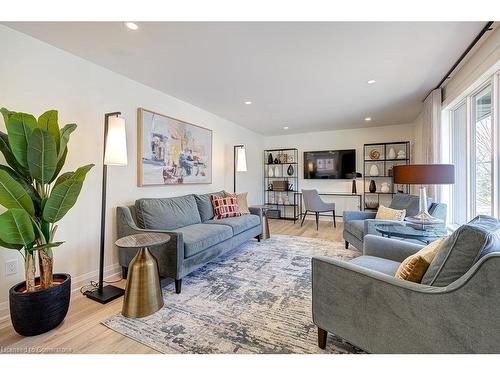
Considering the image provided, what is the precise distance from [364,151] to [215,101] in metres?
3.88

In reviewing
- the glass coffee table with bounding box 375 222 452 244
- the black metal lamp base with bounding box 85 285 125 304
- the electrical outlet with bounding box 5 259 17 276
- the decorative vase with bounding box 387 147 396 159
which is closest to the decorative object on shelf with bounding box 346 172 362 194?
the decorative vase with bounding box 387 147 396 159

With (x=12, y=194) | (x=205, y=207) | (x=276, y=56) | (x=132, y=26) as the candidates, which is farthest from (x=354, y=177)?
(x=12, y=194)

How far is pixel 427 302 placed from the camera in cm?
105

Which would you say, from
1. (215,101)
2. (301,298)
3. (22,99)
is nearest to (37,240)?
(22,99)

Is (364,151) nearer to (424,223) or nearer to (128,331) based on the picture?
(424,223)

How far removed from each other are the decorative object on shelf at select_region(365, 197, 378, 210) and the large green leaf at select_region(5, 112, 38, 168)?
5.96m

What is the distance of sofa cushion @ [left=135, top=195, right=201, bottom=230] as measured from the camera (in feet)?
8.86

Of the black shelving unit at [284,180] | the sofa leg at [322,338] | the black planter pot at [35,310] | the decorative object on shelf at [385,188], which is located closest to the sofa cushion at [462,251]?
the sofa leg at [322,338]

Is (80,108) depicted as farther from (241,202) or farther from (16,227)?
(241,202)

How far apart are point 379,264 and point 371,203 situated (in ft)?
14.2

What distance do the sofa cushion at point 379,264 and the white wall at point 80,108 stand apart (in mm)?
2574
